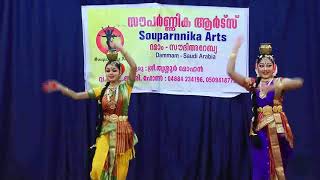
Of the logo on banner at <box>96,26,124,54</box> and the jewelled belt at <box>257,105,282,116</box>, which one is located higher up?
the logo on banner at <box>96,26,124,54</box>

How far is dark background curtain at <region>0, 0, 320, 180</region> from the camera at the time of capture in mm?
5078

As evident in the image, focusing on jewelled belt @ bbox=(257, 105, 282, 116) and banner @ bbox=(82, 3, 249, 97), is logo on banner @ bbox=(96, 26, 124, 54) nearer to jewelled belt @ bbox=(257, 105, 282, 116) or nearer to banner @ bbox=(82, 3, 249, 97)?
banner @ bbox=(82, 3, 249, 97)

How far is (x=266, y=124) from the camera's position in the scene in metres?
4.21

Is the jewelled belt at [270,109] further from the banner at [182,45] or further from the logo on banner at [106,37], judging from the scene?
the logo on banner at [106,37]

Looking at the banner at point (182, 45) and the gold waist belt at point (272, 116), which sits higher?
the banner at point (182, 45)

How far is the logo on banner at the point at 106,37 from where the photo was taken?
509cm

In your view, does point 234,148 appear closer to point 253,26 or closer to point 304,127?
point 304,127

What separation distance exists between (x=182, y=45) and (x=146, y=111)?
2.40ft

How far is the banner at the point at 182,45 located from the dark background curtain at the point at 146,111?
0.09 meters

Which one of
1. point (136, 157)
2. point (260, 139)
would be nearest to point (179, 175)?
point (136, 157)

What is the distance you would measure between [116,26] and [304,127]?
6.84 ft

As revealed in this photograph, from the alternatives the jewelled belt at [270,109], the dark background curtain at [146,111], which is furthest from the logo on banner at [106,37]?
the jewelled belt at [270,109]

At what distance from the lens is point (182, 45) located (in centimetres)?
508

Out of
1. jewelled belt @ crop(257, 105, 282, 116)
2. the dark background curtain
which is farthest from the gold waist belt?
the dark background curtain
